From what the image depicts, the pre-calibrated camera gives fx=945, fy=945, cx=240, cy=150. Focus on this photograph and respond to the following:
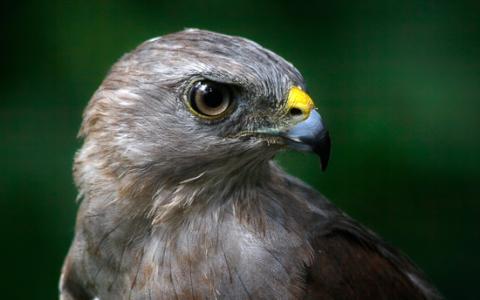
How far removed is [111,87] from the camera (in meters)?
3.76

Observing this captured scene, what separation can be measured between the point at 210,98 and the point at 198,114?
9 cm

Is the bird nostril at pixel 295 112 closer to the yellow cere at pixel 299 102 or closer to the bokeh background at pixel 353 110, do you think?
the yellow cere at pixel 299 102

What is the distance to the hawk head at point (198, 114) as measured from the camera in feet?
11.5

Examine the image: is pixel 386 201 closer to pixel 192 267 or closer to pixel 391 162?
pixel 391 162

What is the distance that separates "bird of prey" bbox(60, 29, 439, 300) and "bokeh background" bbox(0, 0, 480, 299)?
190cm

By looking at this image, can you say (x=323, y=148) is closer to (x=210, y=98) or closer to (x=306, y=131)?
(x=306, y=131)

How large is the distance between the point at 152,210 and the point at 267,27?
8.30ft

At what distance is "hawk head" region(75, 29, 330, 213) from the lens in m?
3.50

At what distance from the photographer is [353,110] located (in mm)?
5852

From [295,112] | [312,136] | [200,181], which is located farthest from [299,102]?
[200,181]

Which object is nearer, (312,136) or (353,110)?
(312,136)

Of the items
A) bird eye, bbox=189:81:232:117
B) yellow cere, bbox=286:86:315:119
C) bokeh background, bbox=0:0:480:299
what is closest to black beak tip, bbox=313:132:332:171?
yellow cere, bbox=286:86:315:119

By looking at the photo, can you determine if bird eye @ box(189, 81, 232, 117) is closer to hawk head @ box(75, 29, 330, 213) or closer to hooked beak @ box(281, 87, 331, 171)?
hawk head @ box(75, 29, 330, 213)

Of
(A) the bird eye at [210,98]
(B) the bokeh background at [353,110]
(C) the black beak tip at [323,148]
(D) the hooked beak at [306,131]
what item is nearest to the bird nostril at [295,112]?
(D) the hooked beak at [306,131]
